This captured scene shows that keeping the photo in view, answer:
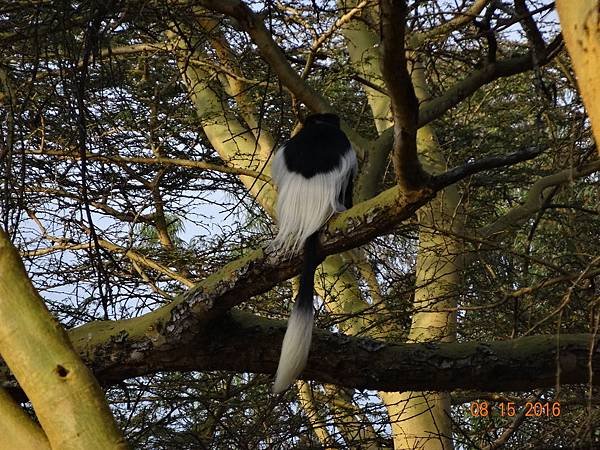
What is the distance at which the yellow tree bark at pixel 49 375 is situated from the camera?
1.41 m

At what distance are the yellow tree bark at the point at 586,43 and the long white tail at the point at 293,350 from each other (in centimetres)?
116

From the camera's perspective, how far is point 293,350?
2213 millimetres

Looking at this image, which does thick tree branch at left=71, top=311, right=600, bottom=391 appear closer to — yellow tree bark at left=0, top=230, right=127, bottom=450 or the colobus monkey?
the colobus monkey

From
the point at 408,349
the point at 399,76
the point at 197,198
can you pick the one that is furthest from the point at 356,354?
the point at 197,198

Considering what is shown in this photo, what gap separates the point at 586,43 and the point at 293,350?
124cm

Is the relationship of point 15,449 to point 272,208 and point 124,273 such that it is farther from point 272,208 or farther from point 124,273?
point 272,208

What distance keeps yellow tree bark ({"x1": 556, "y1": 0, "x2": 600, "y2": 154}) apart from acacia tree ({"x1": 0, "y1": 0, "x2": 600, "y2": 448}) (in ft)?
1.20

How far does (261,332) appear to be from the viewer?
238cm

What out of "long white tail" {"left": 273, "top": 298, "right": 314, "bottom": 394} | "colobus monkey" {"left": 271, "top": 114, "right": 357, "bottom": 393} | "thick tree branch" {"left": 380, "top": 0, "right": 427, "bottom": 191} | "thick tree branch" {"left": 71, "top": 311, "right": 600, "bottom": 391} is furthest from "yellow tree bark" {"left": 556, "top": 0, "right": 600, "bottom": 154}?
"colobus monkey" {"left": 271, "top": 114, "right": 357, "bottom": 393}

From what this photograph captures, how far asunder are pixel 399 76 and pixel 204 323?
0.90 metres
